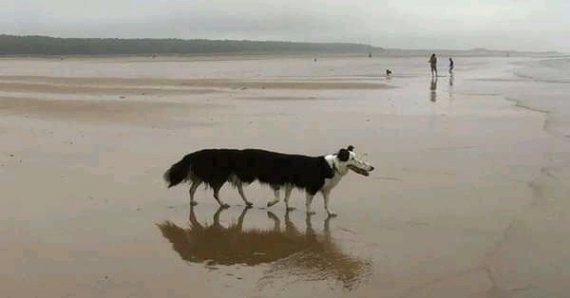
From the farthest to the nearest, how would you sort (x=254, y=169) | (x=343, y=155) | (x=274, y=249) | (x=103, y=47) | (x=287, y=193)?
(x=103, y=47) → (x=254, y=169) → (x=287, y=193) → (x=343, y=155) → (x=274, y=249)

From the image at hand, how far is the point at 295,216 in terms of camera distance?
8633 millimetres

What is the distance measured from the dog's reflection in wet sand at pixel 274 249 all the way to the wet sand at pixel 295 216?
2cm

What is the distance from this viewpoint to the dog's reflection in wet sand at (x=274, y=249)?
6387 mm

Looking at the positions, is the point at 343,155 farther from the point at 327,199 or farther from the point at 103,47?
the point at 103,47

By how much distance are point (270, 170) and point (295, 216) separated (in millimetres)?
693

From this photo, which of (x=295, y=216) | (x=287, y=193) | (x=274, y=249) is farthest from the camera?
(x=287, y=193)

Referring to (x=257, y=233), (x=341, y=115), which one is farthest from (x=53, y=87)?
(x=257, y=233)

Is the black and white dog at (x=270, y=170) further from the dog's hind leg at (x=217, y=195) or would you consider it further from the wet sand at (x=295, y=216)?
the wet sand at (x=295, y=216)

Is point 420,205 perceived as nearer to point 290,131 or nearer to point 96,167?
point 96,167

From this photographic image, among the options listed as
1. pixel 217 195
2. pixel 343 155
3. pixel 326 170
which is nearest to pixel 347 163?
pixel 343 155

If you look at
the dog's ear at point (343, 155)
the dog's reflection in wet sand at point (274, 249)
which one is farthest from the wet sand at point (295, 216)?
the dog's ear at point (343, 155)

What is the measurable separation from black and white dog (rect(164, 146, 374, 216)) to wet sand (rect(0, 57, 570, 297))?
278 millimetres

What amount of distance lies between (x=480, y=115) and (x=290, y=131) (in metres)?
5.72

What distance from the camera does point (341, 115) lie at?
18734 mm
